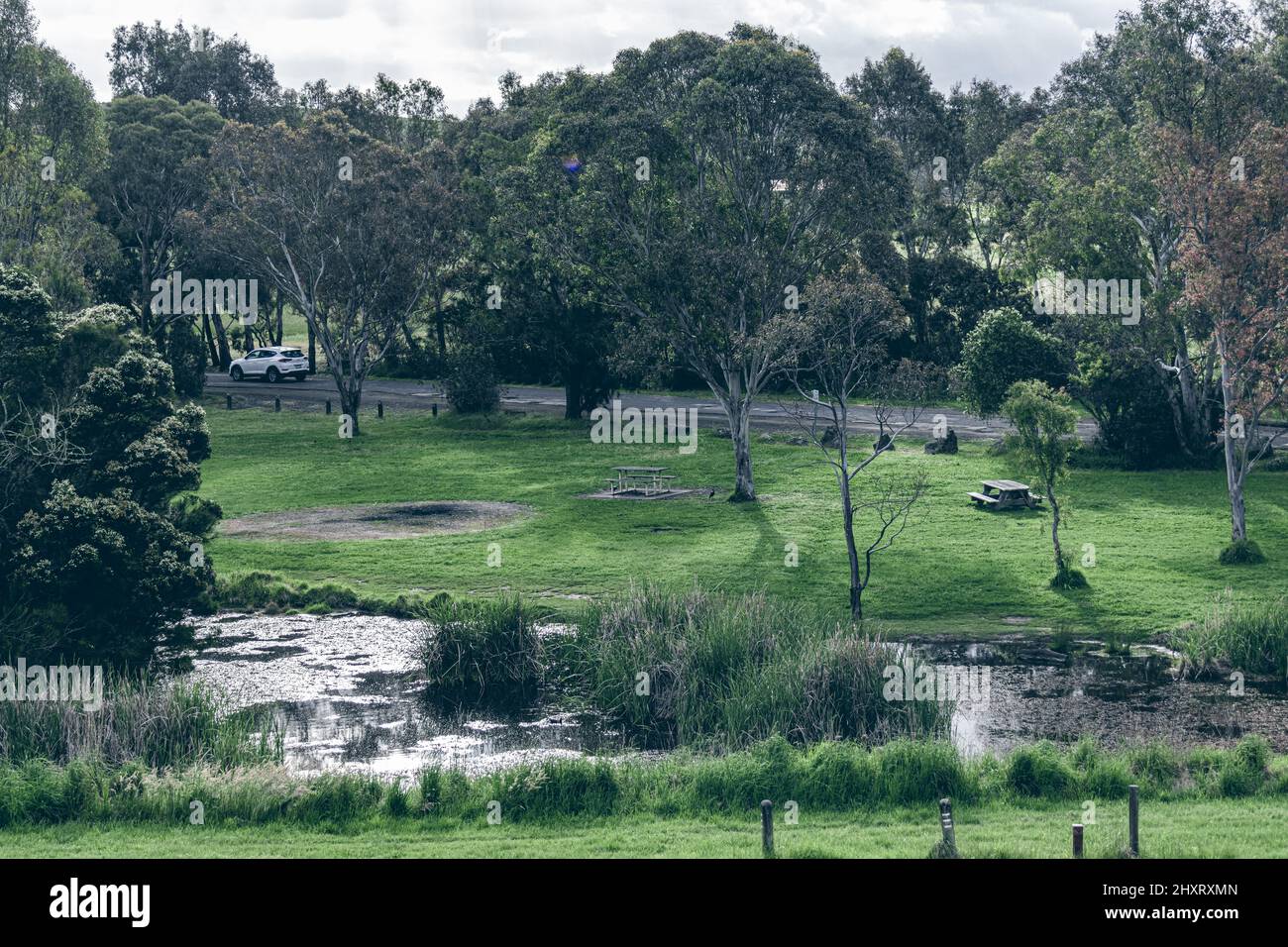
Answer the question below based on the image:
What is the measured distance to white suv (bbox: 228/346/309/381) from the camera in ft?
276

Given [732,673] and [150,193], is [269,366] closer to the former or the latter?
[150,193]

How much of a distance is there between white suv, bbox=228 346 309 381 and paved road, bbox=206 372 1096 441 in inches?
28.0

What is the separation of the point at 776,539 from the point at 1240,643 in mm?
14046

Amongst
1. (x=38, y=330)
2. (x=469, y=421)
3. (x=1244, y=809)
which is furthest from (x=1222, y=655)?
(x=469, y=421)

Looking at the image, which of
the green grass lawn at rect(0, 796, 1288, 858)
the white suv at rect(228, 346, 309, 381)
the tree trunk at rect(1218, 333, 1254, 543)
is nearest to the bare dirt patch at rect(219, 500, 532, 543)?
the tree trunk at rect(1218, 333, 1254, 543)

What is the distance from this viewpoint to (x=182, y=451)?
113 ft

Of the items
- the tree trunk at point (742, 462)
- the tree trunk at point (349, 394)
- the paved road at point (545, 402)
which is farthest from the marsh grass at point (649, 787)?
the tree trunk at point (349, 394)

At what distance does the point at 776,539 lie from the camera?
4181cm

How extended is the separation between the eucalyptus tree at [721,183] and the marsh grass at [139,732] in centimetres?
2159

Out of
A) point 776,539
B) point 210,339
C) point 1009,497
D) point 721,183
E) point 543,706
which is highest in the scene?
point 721,183

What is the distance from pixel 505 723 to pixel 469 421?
1537 inches

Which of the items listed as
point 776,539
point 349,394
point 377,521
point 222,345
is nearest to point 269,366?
point 222,345

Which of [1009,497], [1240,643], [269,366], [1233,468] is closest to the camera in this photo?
[1240,643]
